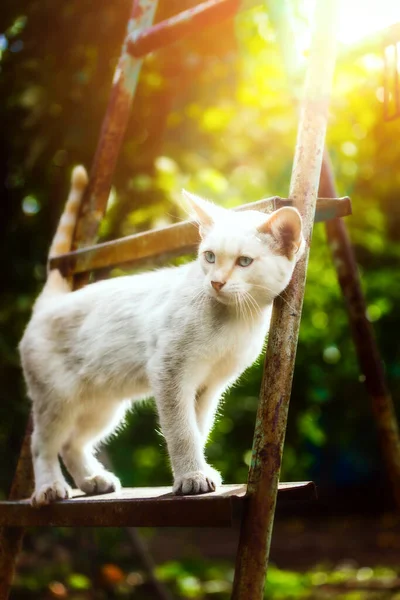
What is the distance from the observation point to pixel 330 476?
933 cm

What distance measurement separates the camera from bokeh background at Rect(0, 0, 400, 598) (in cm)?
441

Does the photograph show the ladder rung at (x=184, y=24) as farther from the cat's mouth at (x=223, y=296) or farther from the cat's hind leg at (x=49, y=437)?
the cat's hind leg at (x=49, y=437)

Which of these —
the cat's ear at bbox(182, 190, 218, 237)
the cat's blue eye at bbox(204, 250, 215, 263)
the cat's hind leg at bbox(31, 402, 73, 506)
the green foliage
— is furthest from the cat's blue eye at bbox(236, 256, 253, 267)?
the green foliage

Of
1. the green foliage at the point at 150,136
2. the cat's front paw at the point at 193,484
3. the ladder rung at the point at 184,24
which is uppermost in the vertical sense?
the green foliage at the point at 150,136

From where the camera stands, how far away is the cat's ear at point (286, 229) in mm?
1902

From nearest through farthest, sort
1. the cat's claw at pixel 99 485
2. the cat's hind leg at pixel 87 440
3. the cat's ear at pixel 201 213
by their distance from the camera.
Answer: the cat's ear at pixel 201 213 → the cat's claw at pixel 99 485 → the cat's hind leg at pixel 87 440

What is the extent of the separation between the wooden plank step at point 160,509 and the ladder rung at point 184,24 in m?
1.71

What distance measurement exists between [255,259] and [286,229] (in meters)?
0.12

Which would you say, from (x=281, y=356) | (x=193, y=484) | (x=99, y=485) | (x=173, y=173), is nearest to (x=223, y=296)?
(x=281, y=356)

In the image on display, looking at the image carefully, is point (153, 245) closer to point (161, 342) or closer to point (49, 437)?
point (161, 342)

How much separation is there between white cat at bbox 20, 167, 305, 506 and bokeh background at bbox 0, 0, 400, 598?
1454mm

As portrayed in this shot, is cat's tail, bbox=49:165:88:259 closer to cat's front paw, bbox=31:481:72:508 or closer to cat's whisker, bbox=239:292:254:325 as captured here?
cat's front paw, bbox=31:481:72:508

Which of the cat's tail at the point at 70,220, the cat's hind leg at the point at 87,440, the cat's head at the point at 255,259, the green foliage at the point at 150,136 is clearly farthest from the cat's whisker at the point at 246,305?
the green foliage at the point at 150,136

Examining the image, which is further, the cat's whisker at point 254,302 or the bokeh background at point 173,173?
the bokeh background at point 173,173
